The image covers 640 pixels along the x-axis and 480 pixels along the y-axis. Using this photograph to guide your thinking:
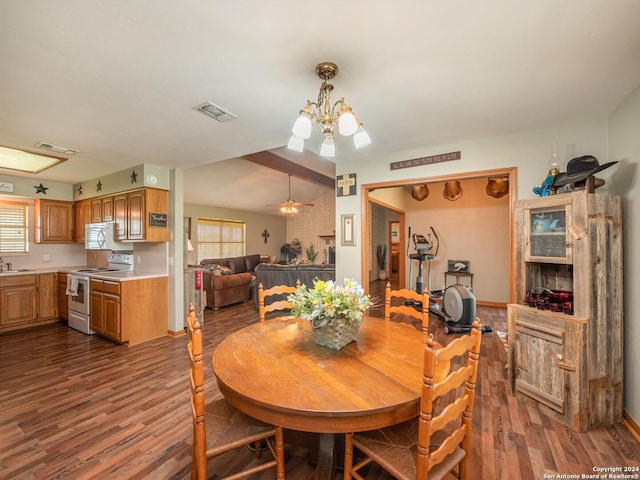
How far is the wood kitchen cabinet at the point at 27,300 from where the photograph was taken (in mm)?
4098

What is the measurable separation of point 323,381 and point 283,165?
195 inches

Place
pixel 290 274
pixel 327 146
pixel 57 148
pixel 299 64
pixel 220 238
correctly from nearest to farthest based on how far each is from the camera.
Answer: pixel 299 64
pixel 327 146
pixel 57 148
pixel 290 274
pixel 220 238

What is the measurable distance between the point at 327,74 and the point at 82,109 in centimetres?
197

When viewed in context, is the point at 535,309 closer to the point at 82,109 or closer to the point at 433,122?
the point at 433,122

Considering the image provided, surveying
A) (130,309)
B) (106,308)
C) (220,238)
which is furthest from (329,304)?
(220,238)

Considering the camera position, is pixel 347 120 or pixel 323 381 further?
pixel 347 120

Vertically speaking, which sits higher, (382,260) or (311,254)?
(311,254)

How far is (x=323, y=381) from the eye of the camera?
1.30 metres

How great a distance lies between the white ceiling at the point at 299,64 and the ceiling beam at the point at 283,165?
2213mm

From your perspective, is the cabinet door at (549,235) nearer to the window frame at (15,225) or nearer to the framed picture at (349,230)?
the framed picture at (349,230)

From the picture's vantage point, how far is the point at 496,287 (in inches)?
225

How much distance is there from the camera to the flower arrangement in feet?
5.09

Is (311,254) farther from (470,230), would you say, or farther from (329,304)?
(329,304)

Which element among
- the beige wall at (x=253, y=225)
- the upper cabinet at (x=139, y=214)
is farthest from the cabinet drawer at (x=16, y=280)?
the beige wall at (x=253, y=225)
